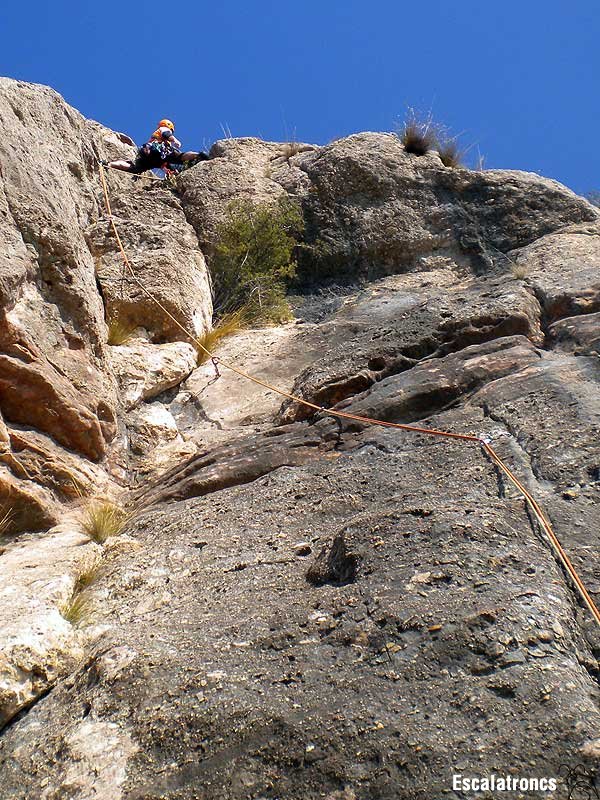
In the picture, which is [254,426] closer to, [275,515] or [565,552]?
[275,515]

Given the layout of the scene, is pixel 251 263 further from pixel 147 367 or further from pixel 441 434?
pixel 441 434

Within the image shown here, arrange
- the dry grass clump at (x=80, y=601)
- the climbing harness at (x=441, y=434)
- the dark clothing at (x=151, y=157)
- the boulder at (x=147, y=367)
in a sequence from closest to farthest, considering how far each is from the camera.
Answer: the climbing harness at (x=441, y=434) < the dry grass clump at (x=80, y=601) < the boulder at (x=147, y=367) < the dark clothing at (x=151, y=157)

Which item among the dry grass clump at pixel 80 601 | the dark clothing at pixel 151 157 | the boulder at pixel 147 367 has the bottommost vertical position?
the dry grass clump at pixel 80 601

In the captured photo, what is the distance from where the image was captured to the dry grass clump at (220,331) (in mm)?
7121

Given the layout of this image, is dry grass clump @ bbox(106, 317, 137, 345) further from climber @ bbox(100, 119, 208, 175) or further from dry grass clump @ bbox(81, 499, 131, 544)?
climber @ bbox(100, 119, 208, 175)

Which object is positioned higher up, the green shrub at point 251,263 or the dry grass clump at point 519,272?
the green shrub at point 251,263

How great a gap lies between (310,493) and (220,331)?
125 inches

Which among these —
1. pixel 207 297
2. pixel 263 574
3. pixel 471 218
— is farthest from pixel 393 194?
pixel 263 574

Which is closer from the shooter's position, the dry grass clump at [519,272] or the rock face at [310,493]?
the rock face at [310,493]

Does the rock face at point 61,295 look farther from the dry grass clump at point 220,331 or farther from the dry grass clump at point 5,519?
the dry grass clump at point 220,331

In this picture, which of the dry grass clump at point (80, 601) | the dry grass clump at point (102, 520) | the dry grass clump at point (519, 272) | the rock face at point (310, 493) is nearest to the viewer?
the rock face at point (310, 493)

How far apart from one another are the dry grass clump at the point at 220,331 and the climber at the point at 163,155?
2.38m

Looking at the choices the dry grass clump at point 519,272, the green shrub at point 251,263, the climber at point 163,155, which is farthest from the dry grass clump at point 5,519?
the climber at point 163,155

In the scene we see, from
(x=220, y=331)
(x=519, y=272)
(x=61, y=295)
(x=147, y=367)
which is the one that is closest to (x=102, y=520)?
(x=61, y=295)
